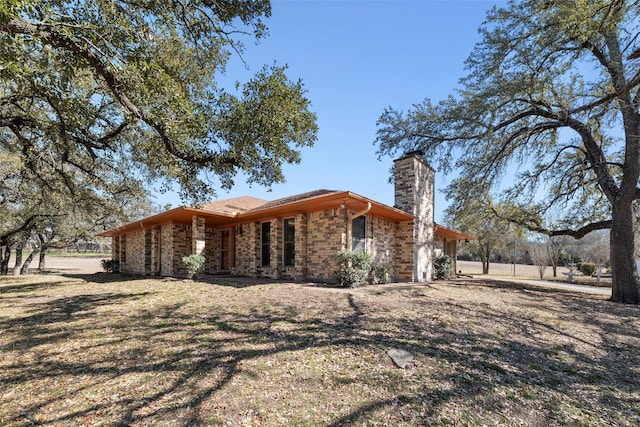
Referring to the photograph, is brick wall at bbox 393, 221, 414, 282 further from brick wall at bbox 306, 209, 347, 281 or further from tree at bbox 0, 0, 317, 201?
tree at bbox 0, 0, 317, 201

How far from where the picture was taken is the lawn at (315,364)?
3.04m

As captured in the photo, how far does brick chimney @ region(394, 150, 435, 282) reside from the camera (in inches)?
441

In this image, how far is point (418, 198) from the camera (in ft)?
37.3

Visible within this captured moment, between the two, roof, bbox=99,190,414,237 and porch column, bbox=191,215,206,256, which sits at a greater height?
roof, bbox=99,190,414,237

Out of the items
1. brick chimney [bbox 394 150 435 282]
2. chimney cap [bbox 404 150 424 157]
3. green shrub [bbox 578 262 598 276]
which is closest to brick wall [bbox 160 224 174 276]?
brick chimney [bbox 394 150 435 282]

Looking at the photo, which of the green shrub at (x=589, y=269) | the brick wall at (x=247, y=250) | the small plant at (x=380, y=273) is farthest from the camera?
the green shrub at (x=589, y=269)

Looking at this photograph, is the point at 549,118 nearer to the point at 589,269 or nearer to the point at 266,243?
the point at 266,243

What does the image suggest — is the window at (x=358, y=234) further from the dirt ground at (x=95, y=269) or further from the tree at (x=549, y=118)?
the dirt ground at (x=95, y=269)

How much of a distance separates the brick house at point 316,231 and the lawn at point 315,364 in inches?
124

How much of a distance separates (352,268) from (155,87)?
643cm

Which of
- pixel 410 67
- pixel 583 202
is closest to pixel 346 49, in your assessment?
pixel 410 67

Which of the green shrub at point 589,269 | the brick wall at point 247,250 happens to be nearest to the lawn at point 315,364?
the brick wall at point 247,250

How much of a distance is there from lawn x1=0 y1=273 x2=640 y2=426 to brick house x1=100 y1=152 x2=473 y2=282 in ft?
10.4

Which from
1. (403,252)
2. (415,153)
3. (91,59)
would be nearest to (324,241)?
(403,252)
